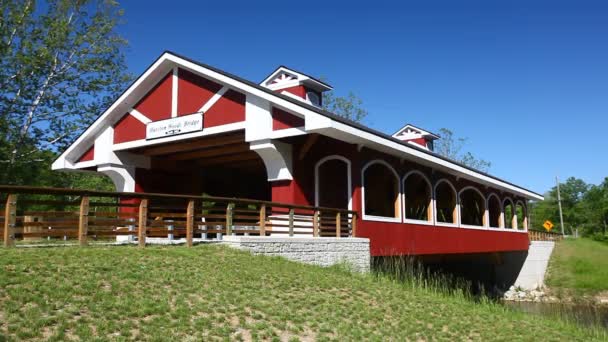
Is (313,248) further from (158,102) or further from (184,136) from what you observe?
(158,102)

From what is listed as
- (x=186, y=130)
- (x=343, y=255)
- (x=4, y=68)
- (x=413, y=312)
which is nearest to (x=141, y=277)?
(x=413, y=312)

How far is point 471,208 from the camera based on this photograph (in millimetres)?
28641

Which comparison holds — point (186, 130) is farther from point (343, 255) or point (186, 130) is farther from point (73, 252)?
point (73, 252)

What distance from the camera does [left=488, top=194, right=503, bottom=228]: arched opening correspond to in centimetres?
2822

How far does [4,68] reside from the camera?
2567 cm

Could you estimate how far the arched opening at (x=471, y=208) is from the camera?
27.4 m

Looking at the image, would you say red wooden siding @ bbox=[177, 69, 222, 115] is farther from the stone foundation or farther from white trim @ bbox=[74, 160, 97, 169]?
the stone foundation

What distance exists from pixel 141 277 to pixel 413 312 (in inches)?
197

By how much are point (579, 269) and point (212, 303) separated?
29202mm

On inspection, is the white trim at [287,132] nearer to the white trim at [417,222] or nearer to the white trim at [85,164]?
the white trim at [417,222]

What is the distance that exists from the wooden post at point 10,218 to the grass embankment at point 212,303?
731mm

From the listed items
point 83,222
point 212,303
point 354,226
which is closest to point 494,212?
point 354,226

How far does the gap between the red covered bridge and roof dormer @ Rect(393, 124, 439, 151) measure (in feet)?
22.4

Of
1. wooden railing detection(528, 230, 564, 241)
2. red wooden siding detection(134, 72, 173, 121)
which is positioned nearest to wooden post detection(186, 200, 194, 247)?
red wooden siding detection(134, 72, 173, 121)
